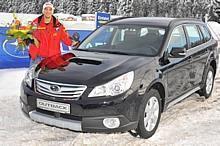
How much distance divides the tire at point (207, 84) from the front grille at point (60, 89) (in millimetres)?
3256

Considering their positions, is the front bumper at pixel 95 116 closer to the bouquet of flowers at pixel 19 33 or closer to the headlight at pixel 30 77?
the headlight at pixel 30 77

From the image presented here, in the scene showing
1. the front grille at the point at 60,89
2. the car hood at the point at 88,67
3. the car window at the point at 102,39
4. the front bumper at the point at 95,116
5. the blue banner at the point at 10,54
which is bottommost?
the blue banner at the point at 10,54

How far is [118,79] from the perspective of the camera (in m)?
4.39

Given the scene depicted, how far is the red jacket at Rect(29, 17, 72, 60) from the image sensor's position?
265 inches

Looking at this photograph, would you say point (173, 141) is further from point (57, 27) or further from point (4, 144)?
point (57, 27)

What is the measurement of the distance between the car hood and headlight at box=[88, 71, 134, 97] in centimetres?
6

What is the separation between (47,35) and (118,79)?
110 inches

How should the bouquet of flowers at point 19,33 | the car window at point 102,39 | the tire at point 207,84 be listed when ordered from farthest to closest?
the bouquet of flowers at point 19,33
the tire at point 207,84
the car window at point 102,39

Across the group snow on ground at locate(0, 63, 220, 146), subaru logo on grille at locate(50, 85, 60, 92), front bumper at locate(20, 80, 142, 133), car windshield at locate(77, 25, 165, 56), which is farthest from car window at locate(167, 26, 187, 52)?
subaru logo on grille at locate(50, 85, 60, 92)

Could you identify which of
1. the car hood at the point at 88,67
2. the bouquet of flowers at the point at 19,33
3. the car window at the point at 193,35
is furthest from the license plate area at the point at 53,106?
the bouquet of flowers at the point at 19,33

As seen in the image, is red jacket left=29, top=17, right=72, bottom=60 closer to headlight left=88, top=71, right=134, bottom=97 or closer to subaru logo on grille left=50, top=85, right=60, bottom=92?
subaru logo on grille left=50, top=85, right=60, bottom=92

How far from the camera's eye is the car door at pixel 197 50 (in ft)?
20.1

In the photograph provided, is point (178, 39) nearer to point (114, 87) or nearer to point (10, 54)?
point (114, 87)

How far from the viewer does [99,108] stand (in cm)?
426
